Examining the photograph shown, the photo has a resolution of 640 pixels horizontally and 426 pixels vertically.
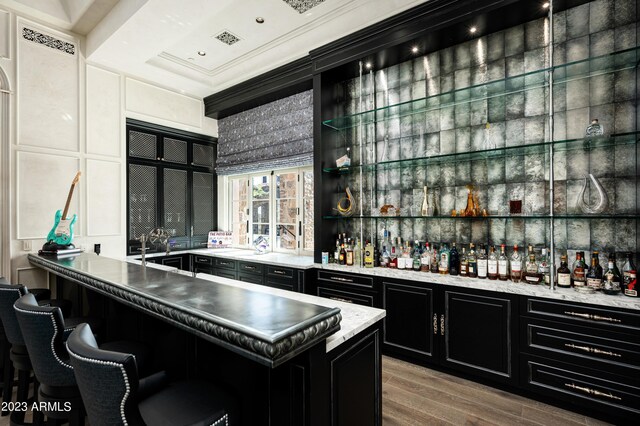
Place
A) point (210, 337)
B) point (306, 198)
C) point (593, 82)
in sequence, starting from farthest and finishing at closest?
point (306, 198), point (593, 82), point (210, 337)

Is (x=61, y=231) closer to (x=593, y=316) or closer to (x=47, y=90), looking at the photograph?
(x=47, y=90)

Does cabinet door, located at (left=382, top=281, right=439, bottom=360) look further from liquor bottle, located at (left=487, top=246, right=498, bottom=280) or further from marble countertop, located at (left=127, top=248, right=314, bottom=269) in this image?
marble countertop, located at (left=127, top=248, right=314, bottom=269)

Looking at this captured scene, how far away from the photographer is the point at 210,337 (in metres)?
1.04

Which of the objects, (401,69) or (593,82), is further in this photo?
(401,69)

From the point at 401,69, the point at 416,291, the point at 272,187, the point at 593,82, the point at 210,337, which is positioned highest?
the point at 401,69

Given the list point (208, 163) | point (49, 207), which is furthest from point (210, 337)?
point (208, 163)

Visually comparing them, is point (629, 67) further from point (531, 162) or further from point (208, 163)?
point (208, 163)

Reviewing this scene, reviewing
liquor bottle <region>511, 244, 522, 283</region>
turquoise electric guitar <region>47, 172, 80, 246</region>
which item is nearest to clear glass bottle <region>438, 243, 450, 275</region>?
liquor bottle <region>511, 244, 522, 283</region>

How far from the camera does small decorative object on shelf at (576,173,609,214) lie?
2.30m

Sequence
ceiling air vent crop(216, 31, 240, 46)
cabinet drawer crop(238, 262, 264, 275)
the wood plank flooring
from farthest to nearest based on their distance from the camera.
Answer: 1. cabinet drawer crop(238, 262, 264, 275)
2. ceiling air vent crop(216, 31, 240, 46)
3. the wood plank flooring

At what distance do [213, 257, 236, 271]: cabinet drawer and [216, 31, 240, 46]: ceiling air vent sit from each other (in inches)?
112

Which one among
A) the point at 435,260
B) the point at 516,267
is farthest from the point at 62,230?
the point at 516,267

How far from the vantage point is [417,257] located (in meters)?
3.13

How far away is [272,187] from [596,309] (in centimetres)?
400
